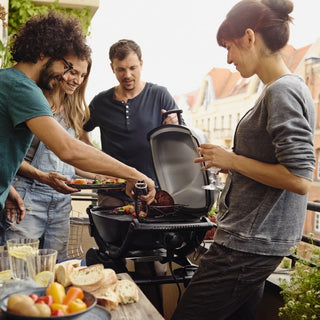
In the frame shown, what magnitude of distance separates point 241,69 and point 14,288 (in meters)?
1.00

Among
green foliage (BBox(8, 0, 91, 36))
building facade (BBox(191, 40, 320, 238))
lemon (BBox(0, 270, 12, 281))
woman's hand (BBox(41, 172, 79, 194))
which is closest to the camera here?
lemon (BBox(0, 270, 12, 281))

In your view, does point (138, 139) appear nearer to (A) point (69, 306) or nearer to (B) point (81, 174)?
(B) point (81, 174)

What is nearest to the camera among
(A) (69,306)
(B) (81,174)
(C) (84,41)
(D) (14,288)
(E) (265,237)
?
(A) (69,306)

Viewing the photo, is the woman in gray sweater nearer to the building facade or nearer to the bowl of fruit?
the bowl of fruit

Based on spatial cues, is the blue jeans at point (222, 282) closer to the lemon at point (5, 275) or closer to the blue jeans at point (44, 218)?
the lemon at point (5, 275)

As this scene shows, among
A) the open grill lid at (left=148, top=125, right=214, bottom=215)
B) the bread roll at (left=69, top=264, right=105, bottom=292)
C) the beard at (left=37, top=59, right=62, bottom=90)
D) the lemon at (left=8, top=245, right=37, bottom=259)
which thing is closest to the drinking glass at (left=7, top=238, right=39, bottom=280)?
the lemon at (left=8, top=245, right=37, bottom=259)

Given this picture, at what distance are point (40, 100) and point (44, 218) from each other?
937 mm

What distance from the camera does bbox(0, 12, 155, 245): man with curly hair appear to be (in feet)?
5.08

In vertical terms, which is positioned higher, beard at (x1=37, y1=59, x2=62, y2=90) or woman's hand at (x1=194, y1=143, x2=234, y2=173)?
beard at (x1=37, y1=59, x2=62, y2=90)

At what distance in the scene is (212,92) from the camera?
1803 centimetres

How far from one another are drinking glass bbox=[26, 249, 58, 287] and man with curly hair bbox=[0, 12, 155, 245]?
52 centimetres

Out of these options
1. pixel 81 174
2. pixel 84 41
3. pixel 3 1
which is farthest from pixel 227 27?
pixel 3 1

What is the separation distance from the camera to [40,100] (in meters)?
1.55

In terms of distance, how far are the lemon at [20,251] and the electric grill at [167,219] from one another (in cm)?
77
